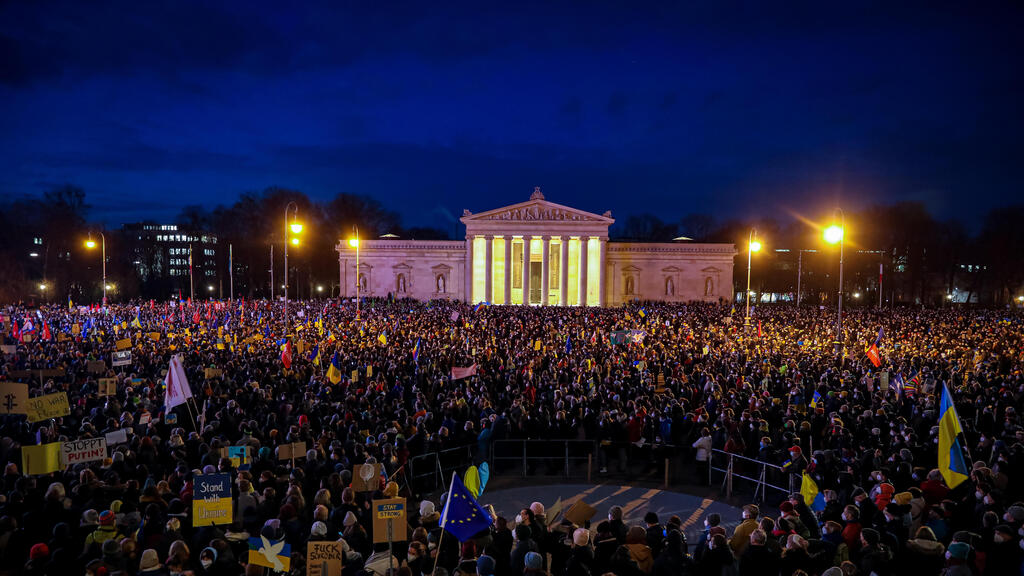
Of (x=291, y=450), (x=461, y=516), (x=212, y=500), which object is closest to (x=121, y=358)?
(x=291, y=450)

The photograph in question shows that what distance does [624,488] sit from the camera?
12516 mm

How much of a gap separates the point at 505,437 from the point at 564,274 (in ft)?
169

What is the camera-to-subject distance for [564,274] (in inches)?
2532

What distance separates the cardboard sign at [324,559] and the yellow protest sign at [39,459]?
5.23 meters

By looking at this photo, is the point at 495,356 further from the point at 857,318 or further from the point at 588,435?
the point at 857,318

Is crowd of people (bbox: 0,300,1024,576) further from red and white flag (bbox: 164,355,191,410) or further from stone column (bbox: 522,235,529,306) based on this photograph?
stone column (bbox: 522,235,529,306)

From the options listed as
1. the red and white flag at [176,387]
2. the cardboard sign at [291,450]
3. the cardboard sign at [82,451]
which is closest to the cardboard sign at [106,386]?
the red and white flag at [176,387]

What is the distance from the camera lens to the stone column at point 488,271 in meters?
63.9

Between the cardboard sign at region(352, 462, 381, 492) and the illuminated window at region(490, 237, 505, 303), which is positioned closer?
the cardboard sign at region(352, 462, 381, 492)

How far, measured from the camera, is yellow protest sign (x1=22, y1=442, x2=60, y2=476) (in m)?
8.39

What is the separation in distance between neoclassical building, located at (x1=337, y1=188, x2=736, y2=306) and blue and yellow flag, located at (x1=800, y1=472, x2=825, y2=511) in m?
54.7

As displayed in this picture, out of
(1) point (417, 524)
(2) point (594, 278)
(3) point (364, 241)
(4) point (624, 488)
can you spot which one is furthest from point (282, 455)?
(3) point (364, 241)

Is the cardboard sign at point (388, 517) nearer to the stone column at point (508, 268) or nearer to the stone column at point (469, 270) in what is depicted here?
the stone column at point (508, 268)

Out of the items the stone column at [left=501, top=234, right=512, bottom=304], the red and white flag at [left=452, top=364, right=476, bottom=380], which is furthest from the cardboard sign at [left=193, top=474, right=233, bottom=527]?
the stone column at [left=501, top=234, right=512, bottom=304]
